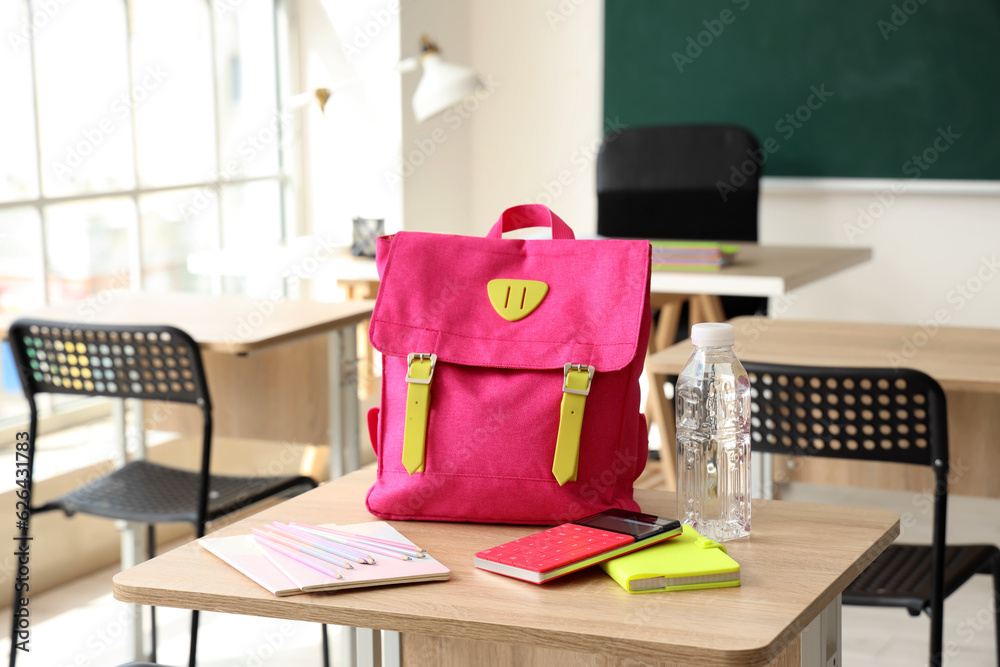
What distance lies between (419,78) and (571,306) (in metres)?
3.37

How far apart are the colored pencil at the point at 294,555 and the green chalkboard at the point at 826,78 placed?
3.68 metres

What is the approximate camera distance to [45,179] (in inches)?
126

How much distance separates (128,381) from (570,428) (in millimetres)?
1328

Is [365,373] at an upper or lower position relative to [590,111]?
lower

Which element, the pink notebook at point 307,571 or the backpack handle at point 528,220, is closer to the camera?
the pink notebook at point 307,571

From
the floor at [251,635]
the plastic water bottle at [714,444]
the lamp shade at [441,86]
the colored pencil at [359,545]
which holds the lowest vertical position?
the floor at [251,635]

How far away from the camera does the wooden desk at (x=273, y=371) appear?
2613 mm

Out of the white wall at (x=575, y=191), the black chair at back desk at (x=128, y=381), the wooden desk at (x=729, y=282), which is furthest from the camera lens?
the white wall at (x=575, y=191)

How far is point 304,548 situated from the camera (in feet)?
3.51

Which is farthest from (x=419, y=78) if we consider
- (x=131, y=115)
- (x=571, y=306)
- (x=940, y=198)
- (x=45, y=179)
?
(x=571, y=306)

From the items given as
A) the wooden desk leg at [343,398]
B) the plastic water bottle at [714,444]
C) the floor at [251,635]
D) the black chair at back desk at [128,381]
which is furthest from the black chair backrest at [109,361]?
the plastic water bottle at [714,444]

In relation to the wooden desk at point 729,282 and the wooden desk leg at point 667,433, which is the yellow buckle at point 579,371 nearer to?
the wooden desk at point 729,282

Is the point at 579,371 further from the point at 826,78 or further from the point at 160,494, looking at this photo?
the point at 826,78

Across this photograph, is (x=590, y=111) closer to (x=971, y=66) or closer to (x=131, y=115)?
(x=971, y=66)
